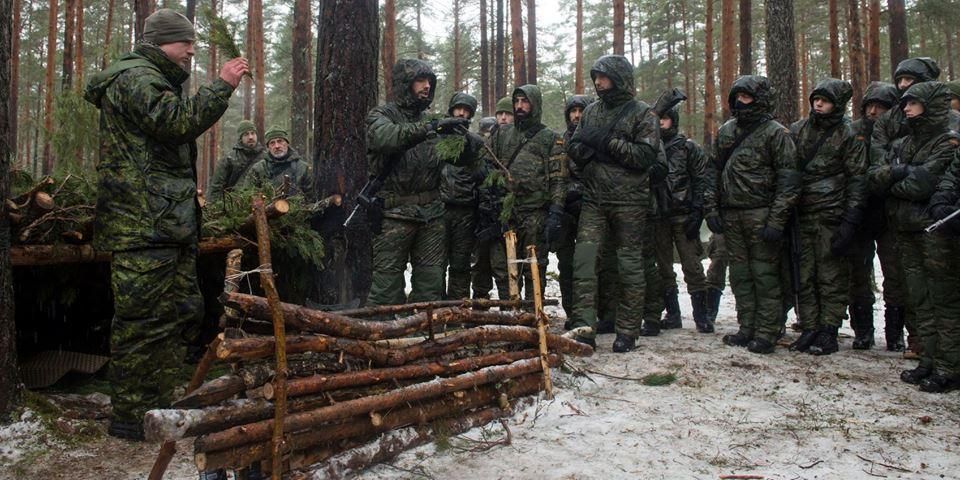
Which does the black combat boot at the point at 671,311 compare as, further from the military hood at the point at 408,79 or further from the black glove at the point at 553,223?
the military hood at the point at 408,79

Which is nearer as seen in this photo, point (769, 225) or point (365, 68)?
point (769, 225)

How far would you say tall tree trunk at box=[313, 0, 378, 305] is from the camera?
643 cm

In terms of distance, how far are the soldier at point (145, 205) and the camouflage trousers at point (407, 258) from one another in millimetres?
1896

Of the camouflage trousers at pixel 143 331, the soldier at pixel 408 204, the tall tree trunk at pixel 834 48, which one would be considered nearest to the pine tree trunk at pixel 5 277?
the camouflage trousers at pixel 143 331

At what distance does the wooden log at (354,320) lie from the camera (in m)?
3.10

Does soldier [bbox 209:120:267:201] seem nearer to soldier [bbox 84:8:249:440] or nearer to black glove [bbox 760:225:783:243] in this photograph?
soldier [bbox 84:8:249:440]

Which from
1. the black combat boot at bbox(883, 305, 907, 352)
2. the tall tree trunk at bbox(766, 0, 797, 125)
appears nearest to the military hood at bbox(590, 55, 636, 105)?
the black combat boot at bbox(883, 305, 907, 352)

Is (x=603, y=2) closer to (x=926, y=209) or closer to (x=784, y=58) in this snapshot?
(x=784, y=58)

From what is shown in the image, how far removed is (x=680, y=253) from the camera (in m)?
7.57

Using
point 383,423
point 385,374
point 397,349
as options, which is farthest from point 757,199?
point 383,423

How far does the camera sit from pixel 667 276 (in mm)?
7590

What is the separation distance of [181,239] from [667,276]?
5.65m

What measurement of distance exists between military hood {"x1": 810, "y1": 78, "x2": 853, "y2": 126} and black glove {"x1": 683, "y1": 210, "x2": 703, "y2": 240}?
66.6 inches

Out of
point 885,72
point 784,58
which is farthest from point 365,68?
point 885,72
